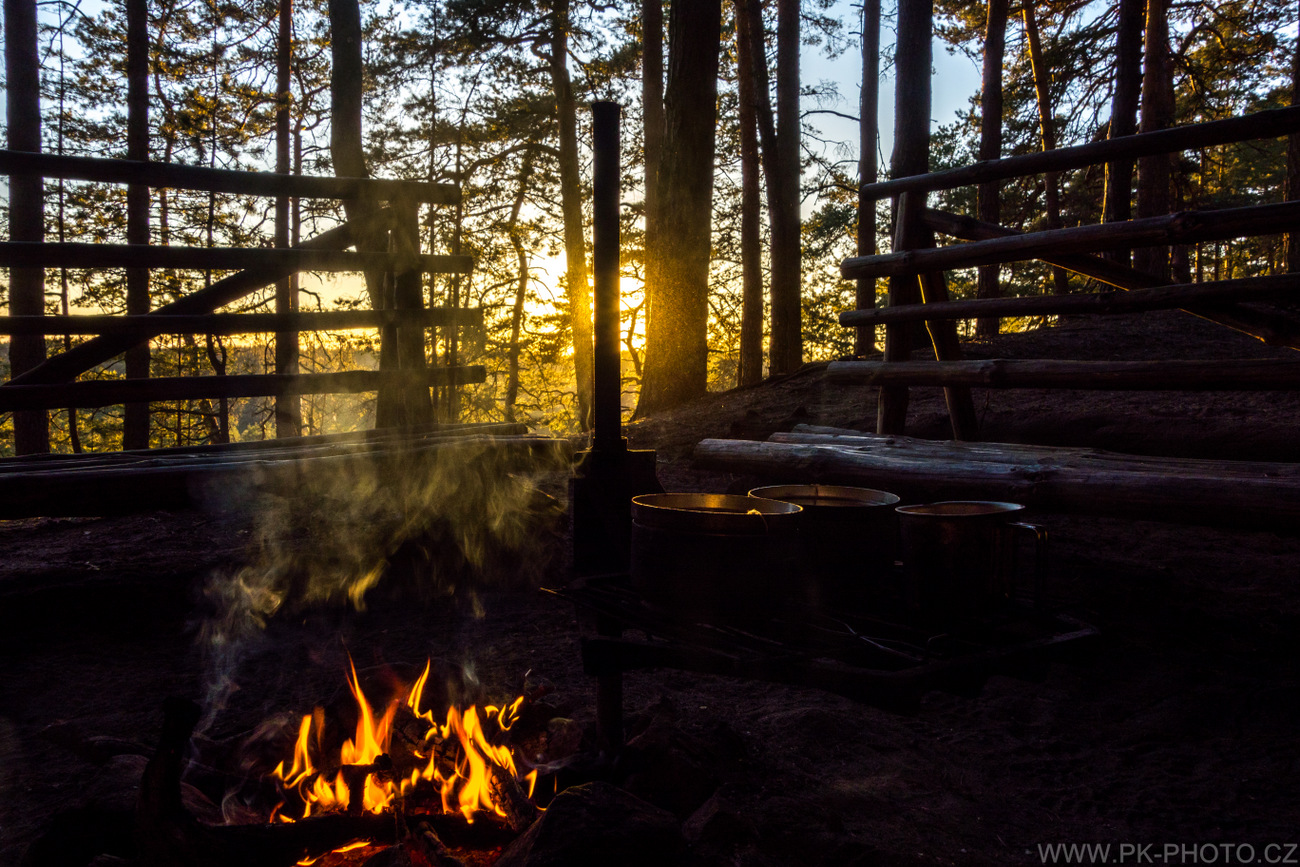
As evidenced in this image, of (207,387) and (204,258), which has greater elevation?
(204,258)

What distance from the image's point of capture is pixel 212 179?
431 centimetres

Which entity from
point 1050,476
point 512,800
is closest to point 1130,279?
point 1050,476

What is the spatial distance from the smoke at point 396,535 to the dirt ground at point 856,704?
11 centimetres

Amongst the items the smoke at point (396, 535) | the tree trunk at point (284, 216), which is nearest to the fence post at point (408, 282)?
the smoke at point (396, 535)

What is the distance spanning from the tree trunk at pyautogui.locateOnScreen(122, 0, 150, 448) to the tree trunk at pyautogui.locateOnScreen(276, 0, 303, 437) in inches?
92.4

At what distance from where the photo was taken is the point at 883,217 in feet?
67.9

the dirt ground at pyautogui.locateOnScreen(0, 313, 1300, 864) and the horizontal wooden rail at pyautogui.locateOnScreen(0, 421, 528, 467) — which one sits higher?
the horizontal wooden rail at pyautogui.locateOnScreen(0, 421, 528, 467)

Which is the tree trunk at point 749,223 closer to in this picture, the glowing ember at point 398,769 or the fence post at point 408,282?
the fence post at point 408,282

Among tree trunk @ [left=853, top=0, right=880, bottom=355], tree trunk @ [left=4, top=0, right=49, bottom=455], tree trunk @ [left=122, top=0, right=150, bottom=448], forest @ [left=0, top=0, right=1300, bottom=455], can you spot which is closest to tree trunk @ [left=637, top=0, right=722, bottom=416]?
forest @ [left=0, top=0, right=1300, bottom=455]

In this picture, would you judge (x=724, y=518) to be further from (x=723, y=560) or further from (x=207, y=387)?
(x=207, y=387)

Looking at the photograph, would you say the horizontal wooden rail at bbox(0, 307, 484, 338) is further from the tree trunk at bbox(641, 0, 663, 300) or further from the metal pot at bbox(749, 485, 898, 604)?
the tree trunk at bbox(641, 0, 663, 300)

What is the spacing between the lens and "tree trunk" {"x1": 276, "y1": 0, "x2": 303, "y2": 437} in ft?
47.4

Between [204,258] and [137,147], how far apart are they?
10.7 m

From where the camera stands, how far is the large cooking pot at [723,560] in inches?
65.9
